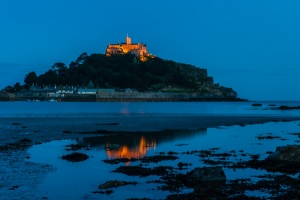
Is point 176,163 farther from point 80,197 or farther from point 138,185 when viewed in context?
point 80,197

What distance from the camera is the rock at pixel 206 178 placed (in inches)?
579

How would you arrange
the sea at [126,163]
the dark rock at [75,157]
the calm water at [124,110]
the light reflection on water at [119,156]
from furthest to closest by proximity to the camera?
the calm water at [124,110]
the dark rock at [75,157]
the light reflection on water at [119,156]
the sea at [126,163]

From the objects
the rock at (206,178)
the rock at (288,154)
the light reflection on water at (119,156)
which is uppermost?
the rock at (288,154)

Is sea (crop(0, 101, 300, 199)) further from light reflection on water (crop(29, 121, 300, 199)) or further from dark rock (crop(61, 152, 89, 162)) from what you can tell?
dark rock (crop(61, 152, 89, 162))

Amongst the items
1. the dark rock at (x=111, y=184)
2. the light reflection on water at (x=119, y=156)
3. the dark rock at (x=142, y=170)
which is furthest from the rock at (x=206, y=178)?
the dark rock at (x=111, y=184)

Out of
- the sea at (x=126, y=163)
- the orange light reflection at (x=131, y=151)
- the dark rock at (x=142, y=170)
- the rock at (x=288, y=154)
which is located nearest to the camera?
the sea at (x=126, y=163)

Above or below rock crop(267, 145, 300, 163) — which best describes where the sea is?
below

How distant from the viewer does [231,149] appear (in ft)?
82.5

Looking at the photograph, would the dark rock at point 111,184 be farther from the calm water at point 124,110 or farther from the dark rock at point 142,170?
the calm water at point 124,110

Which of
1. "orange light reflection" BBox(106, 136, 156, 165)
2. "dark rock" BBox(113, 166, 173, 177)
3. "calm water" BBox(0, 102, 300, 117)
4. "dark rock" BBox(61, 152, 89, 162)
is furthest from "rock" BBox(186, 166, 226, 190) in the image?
"calm water" BBox(0, 102, 300, 117)

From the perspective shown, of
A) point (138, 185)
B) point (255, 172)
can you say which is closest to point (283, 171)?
point (255, 172)

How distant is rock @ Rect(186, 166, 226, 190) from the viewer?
14719 millimetres

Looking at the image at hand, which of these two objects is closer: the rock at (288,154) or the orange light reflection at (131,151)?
the rock at (288,154)

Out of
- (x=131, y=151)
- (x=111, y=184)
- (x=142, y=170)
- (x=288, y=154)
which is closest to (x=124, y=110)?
(x=131, y=151)
